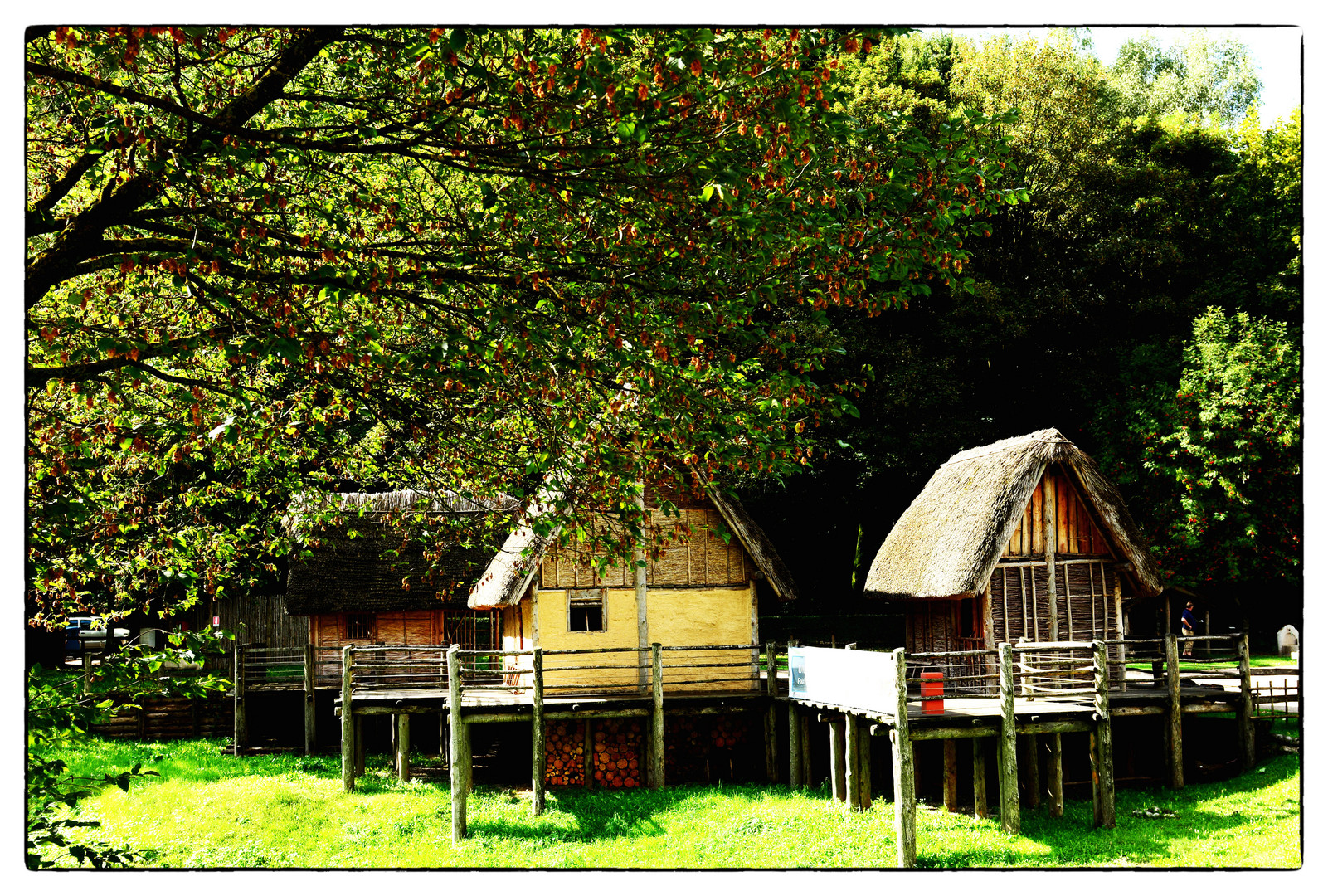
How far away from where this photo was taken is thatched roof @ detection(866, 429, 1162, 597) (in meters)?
16.8

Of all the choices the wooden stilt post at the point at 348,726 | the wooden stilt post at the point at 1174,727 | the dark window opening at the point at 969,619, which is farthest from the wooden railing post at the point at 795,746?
the wooden stilt post at the point at 348,726

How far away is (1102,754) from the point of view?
1355 centimetres

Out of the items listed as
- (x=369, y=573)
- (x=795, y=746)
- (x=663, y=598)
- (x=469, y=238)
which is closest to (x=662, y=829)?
(x=795, y=746)

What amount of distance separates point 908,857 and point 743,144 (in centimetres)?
812

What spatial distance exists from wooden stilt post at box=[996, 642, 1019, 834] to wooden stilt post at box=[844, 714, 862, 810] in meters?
1.85

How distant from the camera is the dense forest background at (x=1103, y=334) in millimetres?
13539

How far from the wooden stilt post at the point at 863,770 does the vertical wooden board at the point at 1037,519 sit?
4660 millimetres

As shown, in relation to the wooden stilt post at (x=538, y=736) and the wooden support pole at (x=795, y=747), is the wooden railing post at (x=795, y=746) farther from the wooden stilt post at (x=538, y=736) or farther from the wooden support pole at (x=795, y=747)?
the wooden stilt post at (x=538, y=736)

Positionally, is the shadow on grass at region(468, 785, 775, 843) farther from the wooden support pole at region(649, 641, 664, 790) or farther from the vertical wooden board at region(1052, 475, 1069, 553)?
the vertical wooden board at region(1052, 475, 1069, 553)

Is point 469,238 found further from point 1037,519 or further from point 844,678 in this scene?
point 1037,519

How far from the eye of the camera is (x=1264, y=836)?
12188 millimetres

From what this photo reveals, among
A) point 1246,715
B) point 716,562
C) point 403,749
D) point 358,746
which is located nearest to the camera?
point 1246,715

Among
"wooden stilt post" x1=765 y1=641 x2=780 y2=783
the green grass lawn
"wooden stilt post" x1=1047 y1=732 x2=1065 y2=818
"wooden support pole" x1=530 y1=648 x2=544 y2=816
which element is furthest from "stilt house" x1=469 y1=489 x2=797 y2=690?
"wooden stilt post" x1=1047 y1=732 x2=1065 y2=818

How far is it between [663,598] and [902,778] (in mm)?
6667
